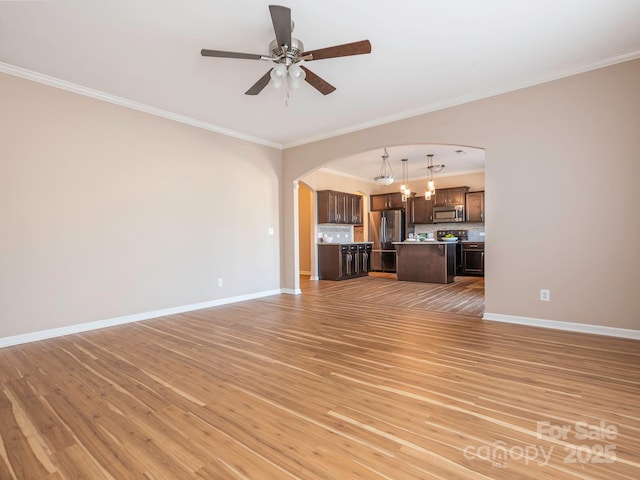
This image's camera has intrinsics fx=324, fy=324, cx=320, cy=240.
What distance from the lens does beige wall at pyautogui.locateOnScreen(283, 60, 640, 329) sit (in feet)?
10.9

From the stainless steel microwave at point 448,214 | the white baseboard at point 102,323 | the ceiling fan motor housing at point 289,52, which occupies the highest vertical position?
the ceiling fan motor housing at point 289,52

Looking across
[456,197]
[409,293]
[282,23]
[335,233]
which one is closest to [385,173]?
[456,197]

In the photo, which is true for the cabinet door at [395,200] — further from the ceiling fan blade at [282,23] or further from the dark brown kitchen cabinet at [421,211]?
the ceiling fan blade at [282,23]

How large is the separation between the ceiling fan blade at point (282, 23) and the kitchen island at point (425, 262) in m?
5.69

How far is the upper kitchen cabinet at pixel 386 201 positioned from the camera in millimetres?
9891

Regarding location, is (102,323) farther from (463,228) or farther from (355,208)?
(463,228)

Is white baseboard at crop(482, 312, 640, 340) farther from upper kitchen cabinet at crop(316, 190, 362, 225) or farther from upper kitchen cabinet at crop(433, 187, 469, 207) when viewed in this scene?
upper kitchen cabinet at crop(433, 187, 469, 207)

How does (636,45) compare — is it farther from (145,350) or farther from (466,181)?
(466,181)

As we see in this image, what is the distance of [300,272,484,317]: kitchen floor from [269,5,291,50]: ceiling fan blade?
12.5ft

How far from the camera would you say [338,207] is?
8.52m

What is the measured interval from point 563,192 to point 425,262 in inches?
158

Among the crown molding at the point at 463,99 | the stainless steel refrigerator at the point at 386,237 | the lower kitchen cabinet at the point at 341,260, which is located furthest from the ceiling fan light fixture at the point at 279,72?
the stainless steel refrigerator at the point at 386,237

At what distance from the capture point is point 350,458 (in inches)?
60.4

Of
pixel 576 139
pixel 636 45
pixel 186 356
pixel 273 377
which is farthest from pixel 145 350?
pixel 636 45
